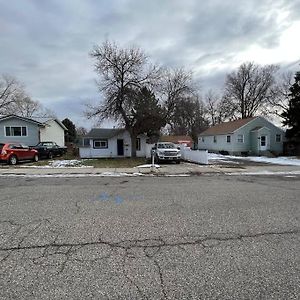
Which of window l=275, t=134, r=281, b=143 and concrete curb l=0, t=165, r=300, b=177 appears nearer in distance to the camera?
concrete curb l=0, t=165, r=300, b=177

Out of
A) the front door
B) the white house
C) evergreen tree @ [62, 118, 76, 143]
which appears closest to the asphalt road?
the white house

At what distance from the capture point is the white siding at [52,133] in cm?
3509

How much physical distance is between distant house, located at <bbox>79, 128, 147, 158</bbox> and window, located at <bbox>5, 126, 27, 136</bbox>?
6.78 metres

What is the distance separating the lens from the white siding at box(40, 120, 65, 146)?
3509 centimetres

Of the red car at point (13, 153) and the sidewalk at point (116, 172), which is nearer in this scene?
the sidewalk at point (116, 172)

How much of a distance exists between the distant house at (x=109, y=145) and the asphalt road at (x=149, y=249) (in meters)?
26.1

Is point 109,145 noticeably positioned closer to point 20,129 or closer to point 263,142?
point 20,129

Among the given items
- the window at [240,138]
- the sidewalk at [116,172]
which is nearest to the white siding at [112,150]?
the window at [240,138]

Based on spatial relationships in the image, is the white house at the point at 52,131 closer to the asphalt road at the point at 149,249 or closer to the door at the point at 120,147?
the door at the point at 120,147

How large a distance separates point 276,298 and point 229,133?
119ft

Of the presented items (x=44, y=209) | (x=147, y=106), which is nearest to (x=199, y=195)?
(x=44, y=209)

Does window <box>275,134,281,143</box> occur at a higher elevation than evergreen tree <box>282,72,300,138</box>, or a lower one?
lower

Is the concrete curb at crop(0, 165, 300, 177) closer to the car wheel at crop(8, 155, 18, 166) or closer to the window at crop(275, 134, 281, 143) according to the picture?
the car wheel at crop(8, 155, 18, 166)

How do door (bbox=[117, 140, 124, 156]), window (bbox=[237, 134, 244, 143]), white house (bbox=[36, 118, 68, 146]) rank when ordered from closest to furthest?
door (bbox=[117, 140, 124, 156]), white house (bbox=[36, 118, 68, 146]), window (bbox=[237, 134, 244, 143])
